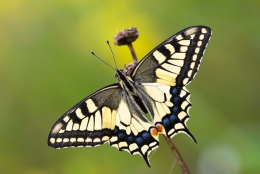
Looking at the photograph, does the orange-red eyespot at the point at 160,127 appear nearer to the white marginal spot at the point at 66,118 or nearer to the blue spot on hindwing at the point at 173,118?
the blue spot on hindwing at the point at 173,118

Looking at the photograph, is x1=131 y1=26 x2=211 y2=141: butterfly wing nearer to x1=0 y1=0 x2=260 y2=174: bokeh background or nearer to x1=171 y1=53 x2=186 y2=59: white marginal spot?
x1=171 y1=53 x2=186 y2=59: white marginal spot

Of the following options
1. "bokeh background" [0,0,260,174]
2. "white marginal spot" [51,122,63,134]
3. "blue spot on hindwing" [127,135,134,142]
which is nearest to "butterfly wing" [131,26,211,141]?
"blue spot on hindwing" [127,135,134,142]

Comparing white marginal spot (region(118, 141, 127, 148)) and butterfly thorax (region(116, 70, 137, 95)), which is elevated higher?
butterfly thorax (region(116, 70, 137, 95))

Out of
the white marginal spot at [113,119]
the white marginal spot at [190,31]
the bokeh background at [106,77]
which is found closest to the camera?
the white marginal spot at [190,31]

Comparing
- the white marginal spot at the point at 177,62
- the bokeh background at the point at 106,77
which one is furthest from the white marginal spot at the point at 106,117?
the bokeh background at the point at 106,77

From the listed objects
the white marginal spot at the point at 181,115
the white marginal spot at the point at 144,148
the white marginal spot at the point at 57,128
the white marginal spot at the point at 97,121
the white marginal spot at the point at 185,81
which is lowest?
the white marginal spot at the point at 144,148

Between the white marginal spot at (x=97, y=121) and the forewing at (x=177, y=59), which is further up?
the forewing at (x=177, y=59)

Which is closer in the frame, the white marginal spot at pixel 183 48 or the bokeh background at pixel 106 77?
the white marginal spot at pixel 183 48
